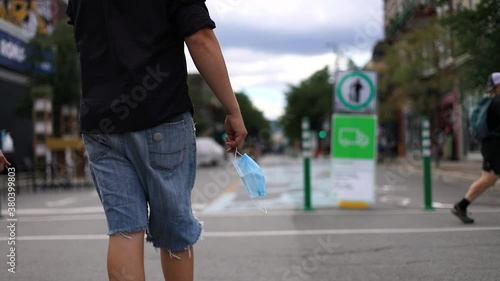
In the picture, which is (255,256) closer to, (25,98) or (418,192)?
(418,192)

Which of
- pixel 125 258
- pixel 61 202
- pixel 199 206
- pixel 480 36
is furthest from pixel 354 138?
pixel 125 258

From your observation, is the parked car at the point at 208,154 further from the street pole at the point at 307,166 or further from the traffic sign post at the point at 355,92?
the street pole at the point at 307,166

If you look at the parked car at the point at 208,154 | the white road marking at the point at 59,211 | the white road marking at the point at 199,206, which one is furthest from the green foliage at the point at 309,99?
the white road marking at the point at 59,211

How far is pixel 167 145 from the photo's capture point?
242 cm

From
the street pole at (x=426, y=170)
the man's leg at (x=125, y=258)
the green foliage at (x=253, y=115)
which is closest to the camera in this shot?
the man's leg at (x=125, y=258)

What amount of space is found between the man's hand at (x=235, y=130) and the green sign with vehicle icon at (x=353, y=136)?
22.9 feet

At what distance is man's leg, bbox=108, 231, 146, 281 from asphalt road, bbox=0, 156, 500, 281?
1592 mm

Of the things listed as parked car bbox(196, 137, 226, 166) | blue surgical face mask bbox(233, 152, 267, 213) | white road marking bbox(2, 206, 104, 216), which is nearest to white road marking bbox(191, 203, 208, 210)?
white road marking bbox(2, 206, 104, 216)

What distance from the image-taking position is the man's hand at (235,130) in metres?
2.48

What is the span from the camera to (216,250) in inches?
225

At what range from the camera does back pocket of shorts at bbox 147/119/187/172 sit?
240 cm

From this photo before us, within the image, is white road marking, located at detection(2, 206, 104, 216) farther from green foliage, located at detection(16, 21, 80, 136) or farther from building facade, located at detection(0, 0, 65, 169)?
building facade, located at detection(0, 0, 65, 169)

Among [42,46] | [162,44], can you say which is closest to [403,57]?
[42,46]

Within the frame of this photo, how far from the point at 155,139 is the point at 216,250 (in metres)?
3.48
